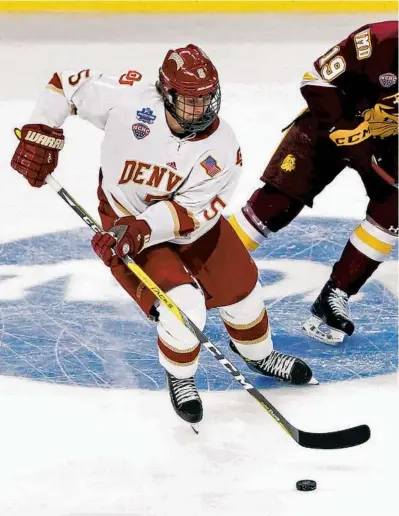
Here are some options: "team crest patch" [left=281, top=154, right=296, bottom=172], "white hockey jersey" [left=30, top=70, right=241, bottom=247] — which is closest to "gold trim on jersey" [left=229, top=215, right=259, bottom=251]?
"team crest patch" [left=281, top=154, right=296, bottom=172]

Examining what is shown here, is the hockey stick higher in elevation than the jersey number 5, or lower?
lower

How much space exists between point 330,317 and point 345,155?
49 centimetres

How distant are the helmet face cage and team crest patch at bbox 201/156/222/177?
8 cm

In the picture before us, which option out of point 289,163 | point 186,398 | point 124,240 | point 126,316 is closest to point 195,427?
point 186,398

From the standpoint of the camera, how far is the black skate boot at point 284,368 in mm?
3320

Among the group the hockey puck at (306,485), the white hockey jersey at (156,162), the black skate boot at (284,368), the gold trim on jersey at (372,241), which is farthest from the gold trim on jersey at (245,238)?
the hockey puck at (306,485)

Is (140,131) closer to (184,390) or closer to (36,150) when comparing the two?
(36,150)

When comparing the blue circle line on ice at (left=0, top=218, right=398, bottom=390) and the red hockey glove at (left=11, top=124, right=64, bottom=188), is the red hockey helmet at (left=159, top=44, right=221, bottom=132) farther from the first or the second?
the blue circle line on ice at (left=0, top=218, right=398, bottom=390)

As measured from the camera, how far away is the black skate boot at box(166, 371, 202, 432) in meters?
3.07

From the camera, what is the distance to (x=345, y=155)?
11.7 feet

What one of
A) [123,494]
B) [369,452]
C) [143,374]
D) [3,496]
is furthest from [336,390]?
[3,496]

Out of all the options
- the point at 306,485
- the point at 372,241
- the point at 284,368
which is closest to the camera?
the point at 306,485

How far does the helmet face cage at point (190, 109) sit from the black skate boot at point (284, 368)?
0.72 meters

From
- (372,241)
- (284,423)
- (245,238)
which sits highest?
(372,241)
